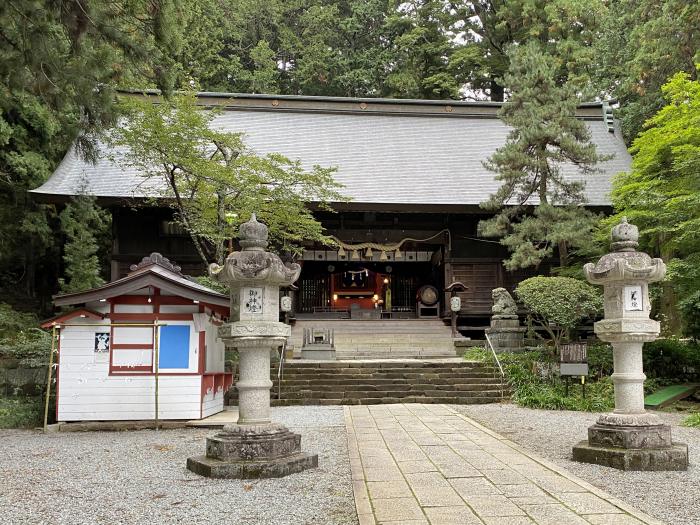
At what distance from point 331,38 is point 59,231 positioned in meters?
19.3

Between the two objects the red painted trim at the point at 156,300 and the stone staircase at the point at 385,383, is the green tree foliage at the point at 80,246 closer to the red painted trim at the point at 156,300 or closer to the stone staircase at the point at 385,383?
the stone staircase at the point at 385,383

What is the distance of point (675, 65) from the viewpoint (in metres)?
17.5

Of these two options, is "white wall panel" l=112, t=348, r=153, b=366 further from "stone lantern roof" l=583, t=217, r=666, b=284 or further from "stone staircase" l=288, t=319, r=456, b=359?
"stone lantern roof" l=583, t=217, r=666, b=284

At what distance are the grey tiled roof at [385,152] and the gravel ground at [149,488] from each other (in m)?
9.91

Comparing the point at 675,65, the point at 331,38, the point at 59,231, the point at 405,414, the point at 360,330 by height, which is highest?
the point at 331,38

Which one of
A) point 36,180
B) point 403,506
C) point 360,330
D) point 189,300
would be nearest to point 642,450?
point 403,506

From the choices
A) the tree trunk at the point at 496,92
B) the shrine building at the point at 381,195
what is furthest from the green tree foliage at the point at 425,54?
the shrine building at the point at 381,195

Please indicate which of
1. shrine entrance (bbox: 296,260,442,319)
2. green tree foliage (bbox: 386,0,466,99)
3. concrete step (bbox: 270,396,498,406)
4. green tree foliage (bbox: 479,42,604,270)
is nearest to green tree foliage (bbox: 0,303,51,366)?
concrete step (bbox: 270,396,498,406)

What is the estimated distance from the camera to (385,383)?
1160 centimetres

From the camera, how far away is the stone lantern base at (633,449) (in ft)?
17.7

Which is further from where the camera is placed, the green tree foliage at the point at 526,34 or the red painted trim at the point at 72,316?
the green tree foliage at the point at 526,34

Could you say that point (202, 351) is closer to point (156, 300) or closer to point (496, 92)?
point (156, 300)

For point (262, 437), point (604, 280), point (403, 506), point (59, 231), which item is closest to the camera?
point (403, 506)

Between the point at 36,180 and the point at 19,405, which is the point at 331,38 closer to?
the point at 36,180
